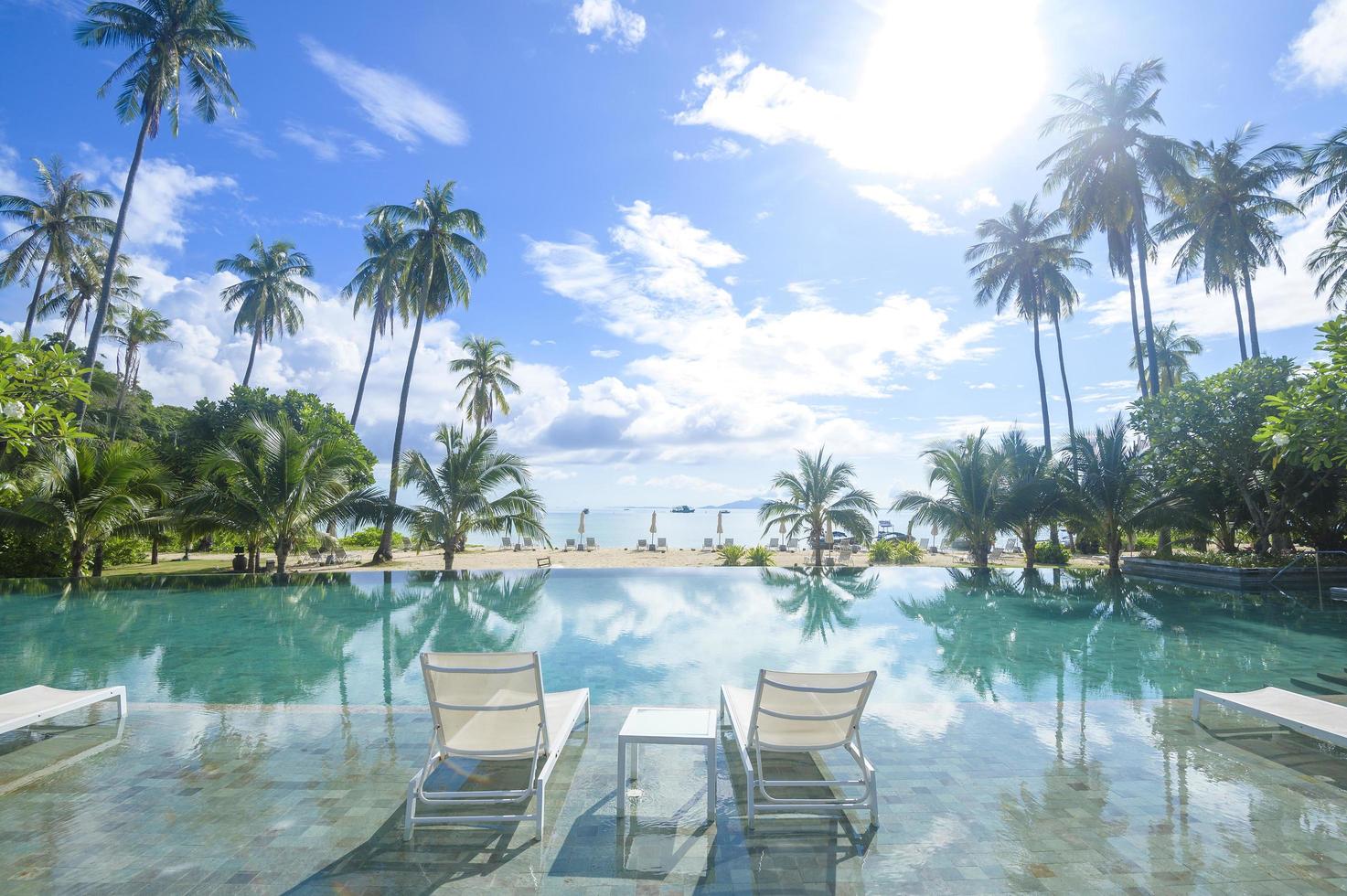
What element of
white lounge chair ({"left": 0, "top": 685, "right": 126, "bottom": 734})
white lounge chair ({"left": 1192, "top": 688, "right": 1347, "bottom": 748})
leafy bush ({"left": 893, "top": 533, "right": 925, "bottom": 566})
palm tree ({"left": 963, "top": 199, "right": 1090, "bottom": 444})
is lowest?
white lounge chair ({"left": 0, "top": 685, "right": 126, "bottom": 734})

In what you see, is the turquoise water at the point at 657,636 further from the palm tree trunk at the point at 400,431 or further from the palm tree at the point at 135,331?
the palm tree at the point at 135,331

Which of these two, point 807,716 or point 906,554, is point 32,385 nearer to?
point 807,716

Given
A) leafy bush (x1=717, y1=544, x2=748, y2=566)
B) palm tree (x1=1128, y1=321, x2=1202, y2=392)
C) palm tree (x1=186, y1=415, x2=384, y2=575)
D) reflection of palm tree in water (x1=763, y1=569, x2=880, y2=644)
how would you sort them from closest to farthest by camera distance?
reflection of palm tree in water (x1=763, y1=569, x2=880, y2=644)
palm tree (x1=186, y1=415, x2=384, y2=575)
leafy bush (x1=717, y1=544, x2=748, y2=566)
palm tree (x1=1128, y1=321, x2=1202, y2=392)

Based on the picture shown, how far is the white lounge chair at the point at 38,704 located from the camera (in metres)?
4.22

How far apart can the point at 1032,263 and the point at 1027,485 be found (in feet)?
51.1

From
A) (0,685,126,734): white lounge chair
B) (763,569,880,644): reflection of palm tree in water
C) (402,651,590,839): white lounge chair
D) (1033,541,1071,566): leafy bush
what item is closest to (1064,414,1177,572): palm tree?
(1033,541,1071,566): leafy bush

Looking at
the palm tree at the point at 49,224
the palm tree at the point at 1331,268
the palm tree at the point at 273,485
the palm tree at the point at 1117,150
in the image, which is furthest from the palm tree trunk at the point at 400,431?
the palm tree at the point at 1331,268

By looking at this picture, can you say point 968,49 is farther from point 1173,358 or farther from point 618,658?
point 1173,358

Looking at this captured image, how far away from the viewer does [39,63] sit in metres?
12.0

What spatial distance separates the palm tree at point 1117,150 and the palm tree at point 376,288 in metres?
25.7

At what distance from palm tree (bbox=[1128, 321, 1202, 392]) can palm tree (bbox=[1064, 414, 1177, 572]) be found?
30841 millimetres

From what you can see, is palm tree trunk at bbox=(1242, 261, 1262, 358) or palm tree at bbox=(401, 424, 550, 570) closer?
palm tree at bbox=(401, 424, 550, 570)

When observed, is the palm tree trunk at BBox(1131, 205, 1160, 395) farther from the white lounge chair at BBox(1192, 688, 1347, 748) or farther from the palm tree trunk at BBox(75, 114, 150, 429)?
the palm tree trunk at BBox(75, 114, 150, 429)

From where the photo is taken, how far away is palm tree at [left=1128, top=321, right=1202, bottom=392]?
140ft
